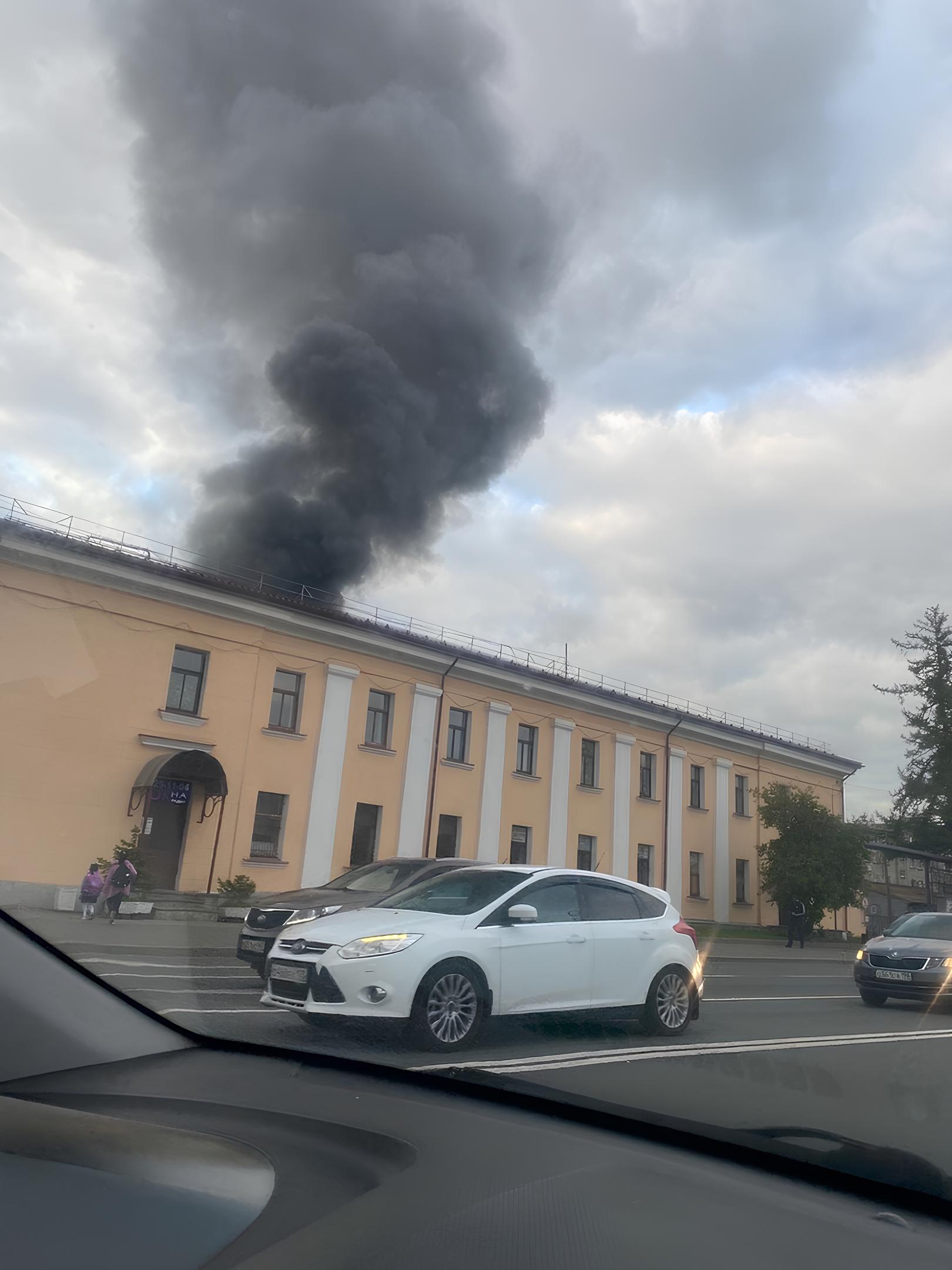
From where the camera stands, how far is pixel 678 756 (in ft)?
25.7

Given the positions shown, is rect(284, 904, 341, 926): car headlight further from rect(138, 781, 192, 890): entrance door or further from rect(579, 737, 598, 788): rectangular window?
rect(579, 737, 598, 788): rectangular window

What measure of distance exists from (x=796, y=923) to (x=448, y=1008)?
117 inches

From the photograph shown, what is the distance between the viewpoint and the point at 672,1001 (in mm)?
5434

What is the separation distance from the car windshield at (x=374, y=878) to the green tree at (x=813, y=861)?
106 inches

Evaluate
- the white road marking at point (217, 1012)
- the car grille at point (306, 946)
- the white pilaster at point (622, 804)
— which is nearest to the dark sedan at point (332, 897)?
the car grille at point (306, 946)

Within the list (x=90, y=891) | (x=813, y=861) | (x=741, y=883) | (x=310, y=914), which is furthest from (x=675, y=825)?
(x=90, y=891)

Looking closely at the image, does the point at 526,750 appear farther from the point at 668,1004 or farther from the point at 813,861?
the point at 668,1004

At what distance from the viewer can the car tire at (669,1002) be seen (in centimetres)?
498

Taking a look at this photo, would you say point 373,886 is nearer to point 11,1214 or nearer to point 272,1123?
point 272,1123

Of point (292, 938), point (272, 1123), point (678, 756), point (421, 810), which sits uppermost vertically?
point (678, 756)

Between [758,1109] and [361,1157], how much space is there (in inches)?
48.9

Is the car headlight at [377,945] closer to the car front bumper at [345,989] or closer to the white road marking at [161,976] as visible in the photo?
the car front bumper at [345,989]

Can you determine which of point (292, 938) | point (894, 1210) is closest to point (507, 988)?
point (292, 938)

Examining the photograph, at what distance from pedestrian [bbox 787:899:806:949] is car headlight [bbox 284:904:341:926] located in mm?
3166
